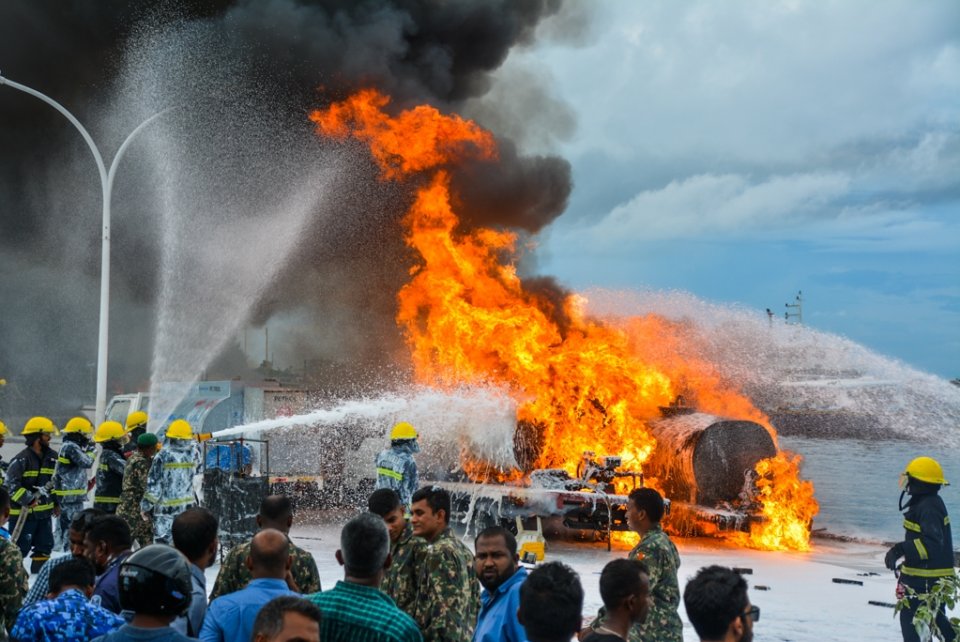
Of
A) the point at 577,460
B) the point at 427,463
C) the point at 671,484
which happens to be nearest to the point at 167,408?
the point at 427,463

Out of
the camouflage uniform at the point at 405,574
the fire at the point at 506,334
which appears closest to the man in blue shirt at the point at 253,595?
the camouflage uniform at the point at 405,574

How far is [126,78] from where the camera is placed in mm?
23781

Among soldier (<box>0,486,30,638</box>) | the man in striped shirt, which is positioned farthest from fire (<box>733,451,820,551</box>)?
the man in striped shirt

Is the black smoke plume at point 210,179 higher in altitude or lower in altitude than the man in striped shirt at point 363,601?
higher

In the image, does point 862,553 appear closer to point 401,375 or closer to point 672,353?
point 672,353

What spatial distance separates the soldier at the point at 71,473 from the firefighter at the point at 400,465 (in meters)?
3.57

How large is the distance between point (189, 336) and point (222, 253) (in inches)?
115

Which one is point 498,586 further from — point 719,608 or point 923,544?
point 923,544

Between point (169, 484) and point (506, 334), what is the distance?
8720 mm

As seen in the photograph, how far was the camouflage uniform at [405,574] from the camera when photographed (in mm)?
4199

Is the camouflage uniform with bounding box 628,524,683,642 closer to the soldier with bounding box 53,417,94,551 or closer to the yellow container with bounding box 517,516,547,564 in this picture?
the yellow container with bounding box 517,516,547,564

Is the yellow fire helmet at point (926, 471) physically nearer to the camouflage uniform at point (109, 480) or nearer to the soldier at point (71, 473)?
the camouflage uniform at point (109, 480)

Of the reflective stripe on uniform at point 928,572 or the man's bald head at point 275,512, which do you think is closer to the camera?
the man's bald head at point 275,512

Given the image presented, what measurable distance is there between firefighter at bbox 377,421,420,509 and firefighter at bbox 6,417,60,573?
12.9 ft
